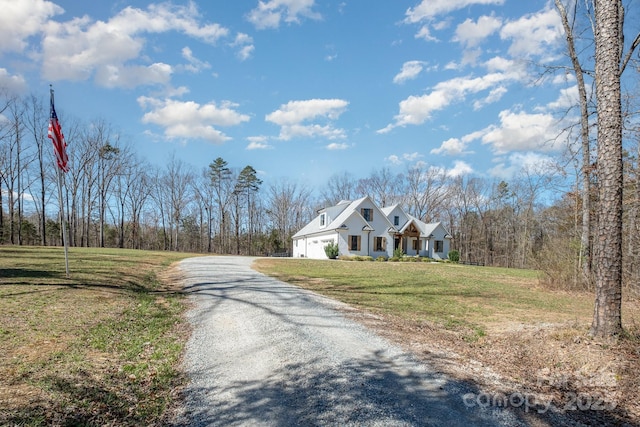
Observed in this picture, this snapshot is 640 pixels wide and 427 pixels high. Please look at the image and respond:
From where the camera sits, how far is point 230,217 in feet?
172

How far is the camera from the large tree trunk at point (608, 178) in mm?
4934

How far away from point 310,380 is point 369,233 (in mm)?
29034

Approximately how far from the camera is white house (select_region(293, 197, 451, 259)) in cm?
3162

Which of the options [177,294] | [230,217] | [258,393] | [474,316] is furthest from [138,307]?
[230,217]

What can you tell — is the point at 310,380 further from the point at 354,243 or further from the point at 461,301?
the point at 354,243

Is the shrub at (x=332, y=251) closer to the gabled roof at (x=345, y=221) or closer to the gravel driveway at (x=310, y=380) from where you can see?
the gabled roof at (x=345, y=221)

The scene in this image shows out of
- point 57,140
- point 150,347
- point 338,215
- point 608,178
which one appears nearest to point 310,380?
point 150,347

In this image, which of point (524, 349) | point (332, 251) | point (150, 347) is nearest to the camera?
point (524, 349)

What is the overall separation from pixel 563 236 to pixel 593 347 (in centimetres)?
1328

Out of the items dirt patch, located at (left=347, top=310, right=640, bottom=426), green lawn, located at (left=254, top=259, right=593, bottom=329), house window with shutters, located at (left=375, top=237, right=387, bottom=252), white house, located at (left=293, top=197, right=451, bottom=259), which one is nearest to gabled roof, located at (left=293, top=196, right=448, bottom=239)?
white house, located at (left=293, top=197, right=451, bottom=259)

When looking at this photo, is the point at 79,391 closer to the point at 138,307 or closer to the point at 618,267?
the point at 138,307

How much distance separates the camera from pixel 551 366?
4609 millimetres

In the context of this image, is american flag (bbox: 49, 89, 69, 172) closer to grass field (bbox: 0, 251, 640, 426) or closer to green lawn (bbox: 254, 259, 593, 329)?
grass field (bbox: 0, 251, 640, 426)

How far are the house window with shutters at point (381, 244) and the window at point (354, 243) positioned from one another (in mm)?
2286
